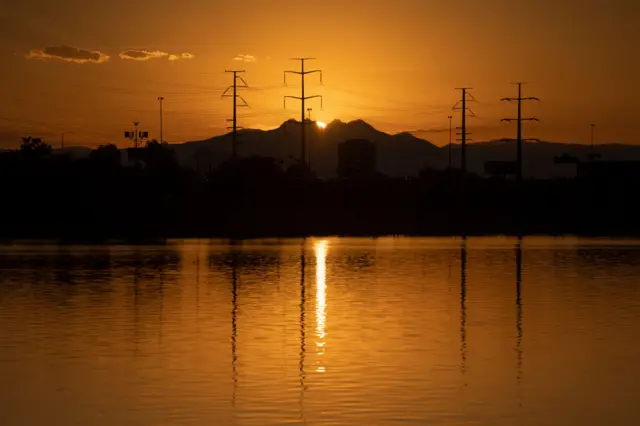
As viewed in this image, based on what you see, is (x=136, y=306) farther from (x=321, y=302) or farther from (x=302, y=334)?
(x=302, y=334)

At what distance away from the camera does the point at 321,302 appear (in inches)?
1531

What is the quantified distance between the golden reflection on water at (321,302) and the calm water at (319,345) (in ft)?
0.26

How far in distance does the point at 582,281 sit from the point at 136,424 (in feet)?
101

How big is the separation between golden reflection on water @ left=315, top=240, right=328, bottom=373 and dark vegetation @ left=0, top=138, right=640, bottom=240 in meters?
40.7

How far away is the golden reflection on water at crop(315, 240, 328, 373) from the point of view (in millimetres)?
27344

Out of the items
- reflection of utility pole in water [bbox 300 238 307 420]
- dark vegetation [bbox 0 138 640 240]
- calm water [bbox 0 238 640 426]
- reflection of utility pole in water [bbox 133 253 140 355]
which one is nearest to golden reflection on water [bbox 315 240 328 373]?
calm water [bbox 0 238 640 426]

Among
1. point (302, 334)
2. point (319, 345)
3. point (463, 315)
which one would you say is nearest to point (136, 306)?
point (302, 334)

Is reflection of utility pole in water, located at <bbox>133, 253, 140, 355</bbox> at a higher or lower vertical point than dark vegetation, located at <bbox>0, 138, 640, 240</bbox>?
lower

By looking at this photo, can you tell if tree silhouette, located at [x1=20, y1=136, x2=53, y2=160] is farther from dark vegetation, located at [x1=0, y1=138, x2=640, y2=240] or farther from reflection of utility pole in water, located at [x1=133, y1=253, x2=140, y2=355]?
reflection of utility pole in water, located at [x1=133, y1=253, x2=140, y2=355]

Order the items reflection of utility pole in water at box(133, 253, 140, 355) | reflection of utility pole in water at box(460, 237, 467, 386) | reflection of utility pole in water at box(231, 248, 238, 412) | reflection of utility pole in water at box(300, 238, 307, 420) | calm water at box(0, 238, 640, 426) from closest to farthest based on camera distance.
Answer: calm water at box(0, 238, 640, 426)
reflection of utility pole in water at box(300, 238, 307, 420)
reflection of utility pole in water at box(231, 248, 238, 412)
reflection of utility pole in water at box(460, 237, 467, 386)
reflection of utility pole in water at box(133, 253, 140, 355)

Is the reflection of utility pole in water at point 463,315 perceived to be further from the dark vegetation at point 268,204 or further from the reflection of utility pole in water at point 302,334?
the dark vegetation at point 268,204

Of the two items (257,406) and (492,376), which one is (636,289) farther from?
(257,406)

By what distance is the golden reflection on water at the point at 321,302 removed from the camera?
89.7 feet

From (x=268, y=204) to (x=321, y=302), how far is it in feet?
306
